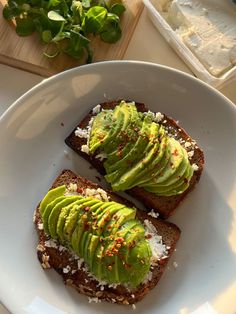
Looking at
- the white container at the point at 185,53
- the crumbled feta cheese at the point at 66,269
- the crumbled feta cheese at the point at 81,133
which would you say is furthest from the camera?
the white container at the point at 185,53

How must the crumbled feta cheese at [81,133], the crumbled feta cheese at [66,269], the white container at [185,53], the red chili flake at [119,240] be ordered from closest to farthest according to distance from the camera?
the red chili flake at [119,240], the crumbled feta cheese at [66,269], the crumbled feta cheese at [81,133], the white container at [185,53]

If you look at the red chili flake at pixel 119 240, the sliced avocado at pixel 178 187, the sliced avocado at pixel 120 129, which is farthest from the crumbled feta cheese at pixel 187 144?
the red chili flake at pixel 119 240

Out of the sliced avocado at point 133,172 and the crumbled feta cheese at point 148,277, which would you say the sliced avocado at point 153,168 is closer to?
the sliced avocado at point 133,172

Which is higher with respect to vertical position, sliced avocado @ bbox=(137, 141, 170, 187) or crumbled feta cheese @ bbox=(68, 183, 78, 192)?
sliced avocado @ bbox=(137, 141, 170, 187)

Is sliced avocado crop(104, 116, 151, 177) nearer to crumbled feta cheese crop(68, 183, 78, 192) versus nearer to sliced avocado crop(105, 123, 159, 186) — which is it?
sliced avocado crop(105, 123, 159, 186)

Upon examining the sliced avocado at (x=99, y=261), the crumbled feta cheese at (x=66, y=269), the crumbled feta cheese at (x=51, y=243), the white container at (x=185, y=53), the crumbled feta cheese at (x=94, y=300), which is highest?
the white container at (x=185, y=53)

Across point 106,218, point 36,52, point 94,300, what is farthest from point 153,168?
point 36,52

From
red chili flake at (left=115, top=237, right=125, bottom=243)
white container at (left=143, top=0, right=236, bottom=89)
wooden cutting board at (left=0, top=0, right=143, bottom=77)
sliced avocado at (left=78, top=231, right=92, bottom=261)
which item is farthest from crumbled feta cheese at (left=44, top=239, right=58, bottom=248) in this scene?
white container at (left=143, top=0, right=236, bottom=89)
